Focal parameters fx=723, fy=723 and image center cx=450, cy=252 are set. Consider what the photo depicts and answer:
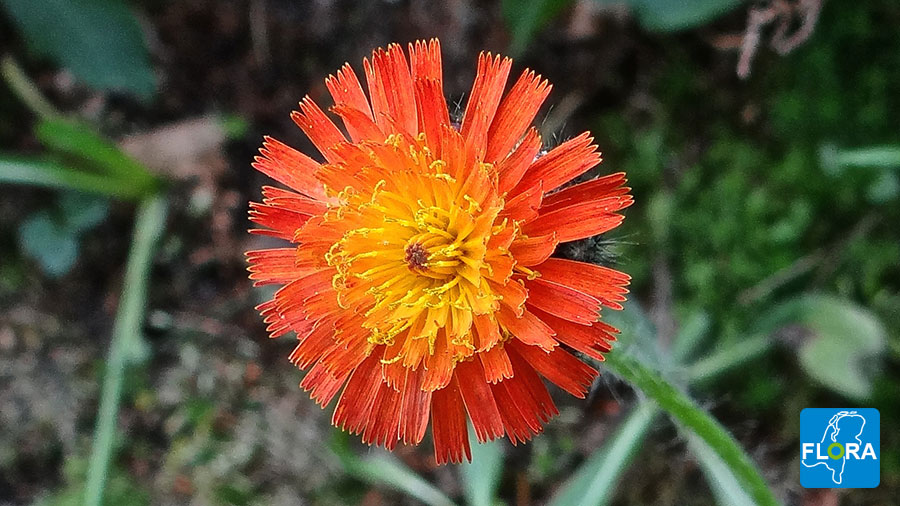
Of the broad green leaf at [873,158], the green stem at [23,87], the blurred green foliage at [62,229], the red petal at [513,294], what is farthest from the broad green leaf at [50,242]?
the broad green leaf at [873,158]

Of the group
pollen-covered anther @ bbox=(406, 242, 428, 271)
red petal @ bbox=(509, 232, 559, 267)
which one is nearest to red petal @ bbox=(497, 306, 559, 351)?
A: red petal @ bbox=(509, 232, 559, 267)

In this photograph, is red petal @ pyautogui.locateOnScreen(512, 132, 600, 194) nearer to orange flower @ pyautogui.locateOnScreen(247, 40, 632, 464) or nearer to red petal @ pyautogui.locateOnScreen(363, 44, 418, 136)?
orange flower @ pyautogui.locateOnScreen(247, 40, 632, 464)

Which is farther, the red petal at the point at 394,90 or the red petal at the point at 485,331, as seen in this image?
the red petal at the point at 394,90

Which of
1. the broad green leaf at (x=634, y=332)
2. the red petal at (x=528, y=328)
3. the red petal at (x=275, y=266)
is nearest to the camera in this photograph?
the red petal at (x=528, y=328)

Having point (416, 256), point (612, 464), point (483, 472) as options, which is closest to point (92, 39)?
point (416, 256)

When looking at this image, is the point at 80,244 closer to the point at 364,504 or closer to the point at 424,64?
the point at 364,504

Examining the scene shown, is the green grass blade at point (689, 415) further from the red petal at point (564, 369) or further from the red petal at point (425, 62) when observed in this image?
the red petal at point (425, 62)
